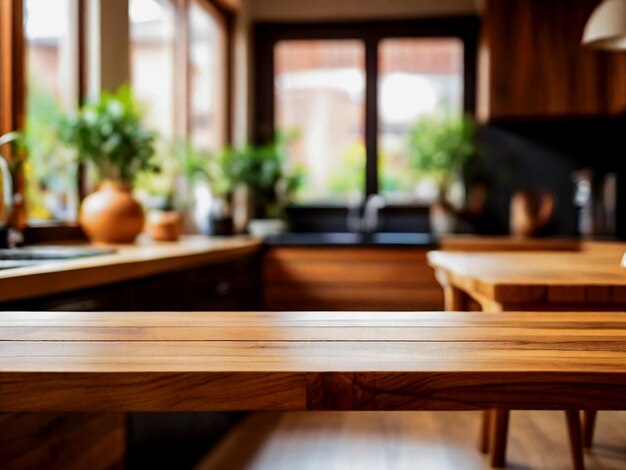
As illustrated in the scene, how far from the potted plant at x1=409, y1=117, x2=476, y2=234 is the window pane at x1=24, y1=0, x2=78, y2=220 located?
257cm

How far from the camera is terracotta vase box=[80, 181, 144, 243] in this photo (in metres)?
3.24

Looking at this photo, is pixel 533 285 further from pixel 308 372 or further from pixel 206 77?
pixel 206 77

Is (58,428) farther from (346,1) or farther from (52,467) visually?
(346,1)

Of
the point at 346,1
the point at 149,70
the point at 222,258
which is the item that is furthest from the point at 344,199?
the point at 222,258

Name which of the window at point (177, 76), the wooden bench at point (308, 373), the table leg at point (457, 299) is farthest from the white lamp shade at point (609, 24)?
the window at point (177, 76)

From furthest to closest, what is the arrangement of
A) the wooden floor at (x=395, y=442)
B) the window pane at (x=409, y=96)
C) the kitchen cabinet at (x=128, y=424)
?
the window pane at (x=409, y=96) → the wooden floor at (x=395, y=442) → the kitchen cabinet at (x=128, y=424)

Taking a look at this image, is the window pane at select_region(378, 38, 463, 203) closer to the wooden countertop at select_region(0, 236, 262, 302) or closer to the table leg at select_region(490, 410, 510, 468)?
the wooden countertop at select_region(0, 236, 262, 302)

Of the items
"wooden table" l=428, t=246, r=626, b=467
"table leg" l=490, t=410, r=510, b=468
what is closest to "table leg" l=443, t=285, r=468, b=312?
"wooden table" l=428, t=246, r=626, b=467

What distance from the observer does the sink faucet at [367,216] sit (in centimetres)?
535

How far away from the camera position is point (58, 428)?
2.09m

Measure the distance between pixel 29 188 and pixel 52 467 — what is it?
148 centimetres

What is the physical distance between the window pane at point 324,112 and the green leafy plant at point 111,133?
2279 millimetres

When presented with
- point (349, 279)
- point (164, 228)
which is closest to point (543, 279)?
point (164, 228)

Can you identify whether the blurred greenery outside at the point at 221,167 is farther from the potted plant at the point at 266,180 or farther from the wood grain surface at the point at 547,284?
the wood grain surface at the point at 547,284
